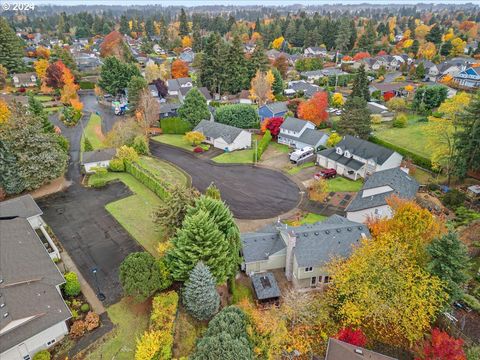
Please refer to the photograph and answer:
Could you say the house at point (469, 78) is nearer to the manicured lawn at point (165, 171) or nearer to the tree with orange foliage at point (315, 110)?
the tree with orange foliage at point (315, 110)

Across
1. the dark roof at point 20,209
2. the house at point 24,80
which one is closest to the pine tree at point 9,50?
the house at point 24,80

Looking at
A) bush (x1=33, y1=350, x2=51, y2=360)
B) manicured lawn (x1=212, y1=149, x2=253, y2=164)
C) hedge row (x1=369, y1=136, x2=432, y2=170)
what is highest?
bush (x1=33, y1=350, x2=51, y2=360)

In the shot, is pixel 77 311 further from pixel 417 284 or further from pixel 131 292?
pixel 417 284

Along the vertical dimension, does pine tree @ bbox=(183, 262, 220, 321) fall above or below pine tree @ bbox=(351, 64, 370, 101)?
below

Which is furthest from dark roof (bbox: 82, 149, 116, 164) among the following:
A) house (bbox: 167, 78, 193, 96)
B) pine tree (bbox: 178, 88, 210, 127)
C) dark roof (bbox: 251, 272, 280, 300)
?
house (bbox: 167, 78, 193, 96)

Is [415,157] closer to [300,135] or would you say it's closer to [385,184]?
[385,184]

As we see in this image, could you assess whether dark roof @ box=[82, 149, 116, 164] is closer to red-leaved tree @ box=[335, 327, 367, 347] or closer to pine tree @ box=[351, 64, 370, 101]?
red-leaved tree @ box=[335, 327, 367, 347]

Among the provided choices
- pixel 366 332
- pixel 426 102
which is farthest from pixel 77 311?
pixel 426 102
